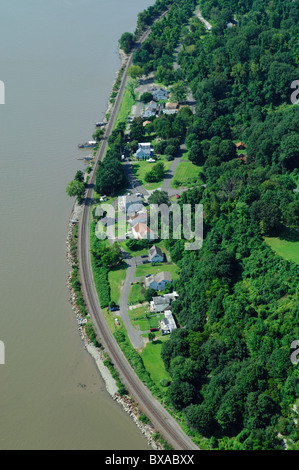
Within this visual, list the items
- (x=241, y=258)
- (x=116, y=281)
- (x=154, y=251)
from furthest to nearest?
(x=154, y=251) < (x=116, y=281) < (x=241, y=258)

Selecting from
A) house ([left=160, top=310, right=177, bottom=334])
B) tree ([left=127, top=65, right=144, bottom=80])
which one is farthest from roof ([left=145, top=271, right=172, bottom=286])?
tree ([left=127, top=65, right=144, bottom=80])

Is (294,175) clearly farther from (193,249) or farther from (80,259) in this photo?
(80,259)

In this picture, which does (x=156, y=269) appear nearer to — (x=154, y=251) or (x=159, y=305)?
(x=154, y=251)

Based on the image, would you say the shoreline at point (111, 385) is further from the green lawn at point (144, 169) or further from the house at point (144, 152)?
the house at point (144, 152)

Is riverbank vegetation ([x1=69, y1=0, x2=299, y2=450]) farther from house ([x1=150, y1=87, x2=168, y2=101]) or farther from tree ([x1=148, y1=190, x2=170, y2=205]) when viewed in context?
house ([x1=150, y1=87, x2=168, y2=101])

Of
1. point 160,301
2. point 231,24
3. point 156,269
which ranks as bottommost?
point 160,301

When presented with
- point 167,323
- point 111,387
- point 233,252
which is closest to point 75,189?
point 233,252
